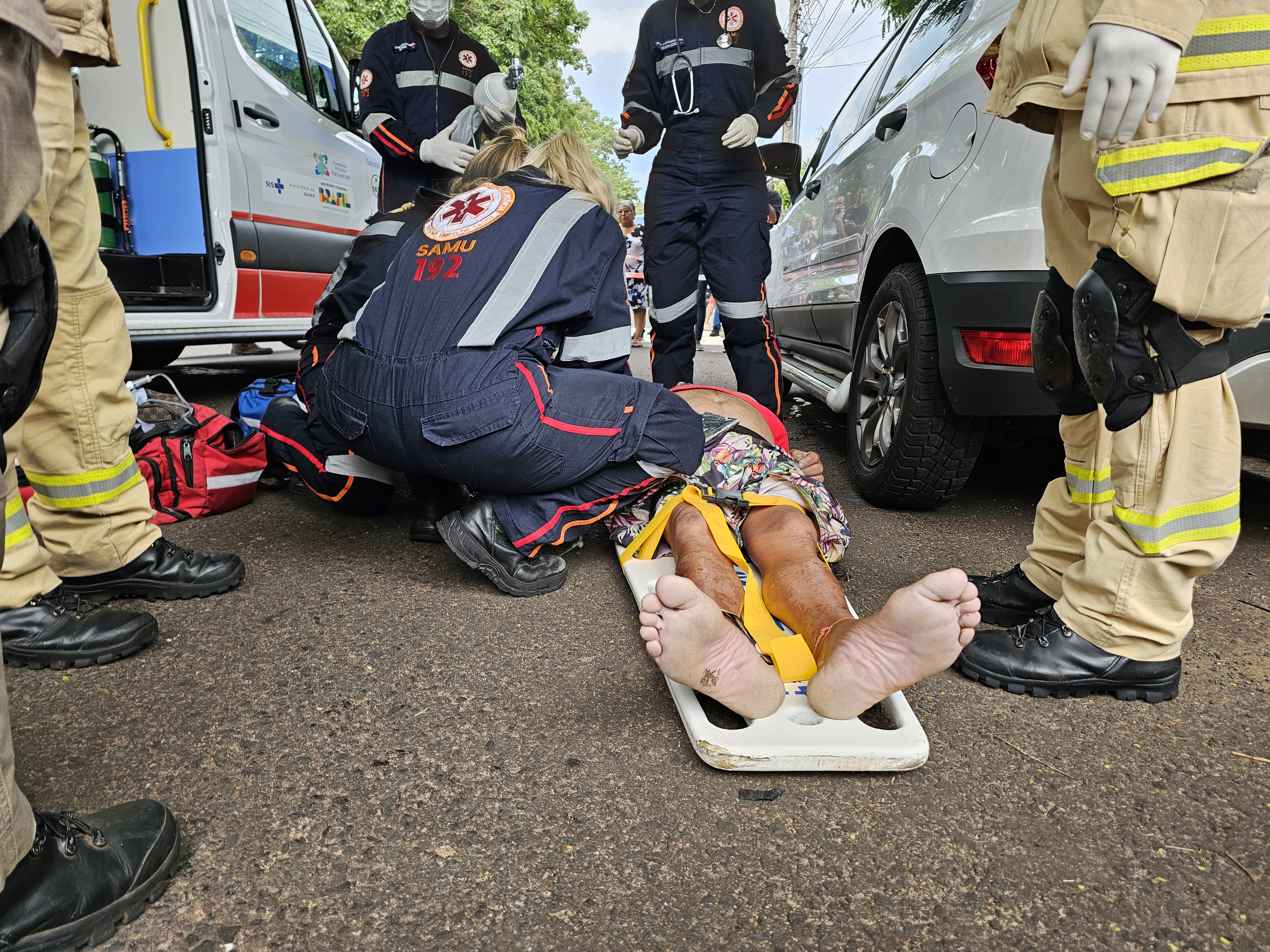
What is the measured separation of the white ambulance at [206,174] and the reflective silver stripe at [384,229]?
178cm

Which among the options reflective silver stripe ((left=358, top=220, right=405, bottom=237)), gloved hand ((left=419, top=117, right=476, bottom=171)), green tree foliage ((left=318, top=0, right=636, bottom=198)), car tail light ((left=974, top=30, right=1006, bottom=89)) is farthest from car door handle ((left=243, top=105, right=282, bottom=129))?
green tree foliage ((left=318, top=0, right=636, bottom=198))

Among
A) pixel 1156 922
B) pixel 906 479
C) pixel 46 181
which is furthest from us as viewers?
pixel 906 479

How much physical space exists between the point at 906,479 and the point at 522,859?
1.94 m

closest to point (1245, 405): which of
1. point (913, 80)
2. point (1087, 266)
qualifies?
point (1087, 266)

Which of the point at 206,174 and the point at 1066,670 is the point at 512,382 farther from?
the point at 206,174

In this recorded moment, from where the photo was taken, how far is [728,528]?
2068mm

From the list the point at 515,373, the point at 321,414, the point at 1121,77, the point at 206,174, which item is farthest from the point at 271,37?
the point at 1121,77

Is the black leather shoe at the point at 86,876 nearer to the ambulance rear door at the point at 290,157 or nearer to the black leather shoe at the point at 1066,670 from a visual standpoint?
the black leather shoe at the point at 1066,670

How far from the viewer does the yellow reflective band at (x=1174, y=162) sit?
1.31m

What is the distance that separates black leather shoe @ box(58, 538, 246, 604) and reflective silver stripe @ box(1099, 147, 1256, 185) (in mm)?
2180

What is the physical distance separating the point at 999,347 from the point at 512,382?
4.30 feet

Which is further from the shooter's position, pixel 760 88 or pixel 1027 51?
pixel 760 88

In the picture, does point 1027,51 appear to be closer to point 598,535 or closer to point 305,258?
point 598,535

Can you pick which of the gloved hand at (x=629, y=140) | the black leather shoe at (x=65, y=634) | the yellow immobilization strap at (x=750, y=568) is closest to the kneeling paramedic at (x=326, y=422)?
the yellow immobilization strap at (x=750, y=568)
